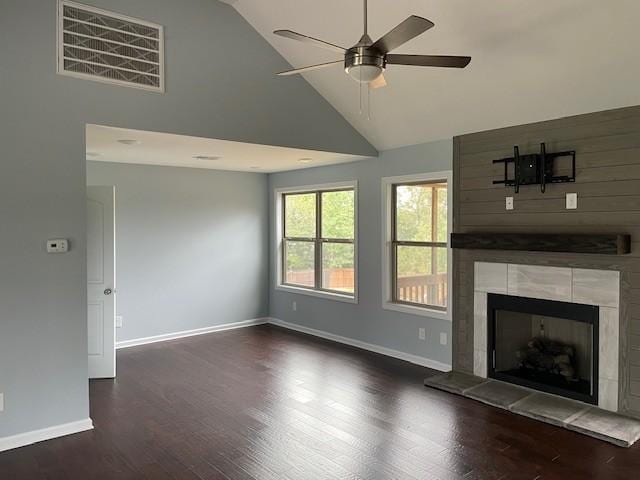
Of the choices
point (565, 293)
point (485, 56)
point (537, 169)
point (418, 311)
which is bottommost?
point (418, 311)

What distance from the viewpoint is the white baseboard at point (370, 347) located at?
511 cm

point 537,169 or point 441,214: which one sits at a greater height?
point 537,169

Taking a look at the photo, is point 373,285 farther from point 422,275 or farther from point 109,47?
point 109,47

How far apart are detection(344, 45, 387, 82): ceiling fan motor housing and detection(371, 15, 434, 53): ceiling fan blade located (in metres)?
0.04

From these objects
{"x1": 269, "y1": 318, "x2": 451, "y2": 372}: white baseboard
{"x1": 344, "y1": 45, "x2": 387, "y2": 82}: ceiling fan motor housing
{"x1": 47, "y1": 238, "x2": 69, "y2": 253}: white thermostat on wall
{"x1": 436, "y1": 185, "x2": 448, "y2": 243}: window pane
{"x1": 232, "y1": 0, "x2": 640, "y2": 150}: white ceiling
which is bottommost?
{"x1": 269, "y1": 318, "x2": 451, "y2": 372}: white baseboard

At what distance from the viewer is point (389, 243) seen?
223 inches

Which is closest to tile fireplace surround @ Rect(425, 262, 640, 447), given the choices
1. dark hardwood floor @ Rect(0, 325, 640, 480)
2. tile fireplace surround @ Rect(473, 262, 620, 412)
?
tile fireplace surround @ Rect(473, 262, 620, 412)

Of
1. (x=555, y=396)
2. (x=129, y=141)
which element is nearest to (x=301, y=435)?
(x=555, y=396)

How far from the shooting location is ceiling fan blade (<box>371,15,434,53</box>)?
7.46 ft

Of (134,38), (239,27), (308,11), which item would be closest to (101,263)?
(134,38)

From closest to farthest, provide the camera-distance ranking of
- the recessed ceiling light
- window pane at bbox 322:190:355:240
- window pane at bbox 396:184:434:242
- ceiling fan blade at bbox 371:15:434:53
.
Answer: ceiling fan blade at bbox 371:15:434:53
the recessed ceiling light
window pane at bbox 396:184:434:242
window pane at bbox 322:190:355:240

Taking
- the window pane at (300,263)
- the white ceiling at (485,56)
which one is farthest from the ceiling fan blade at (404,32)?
the window pane at (300,263)

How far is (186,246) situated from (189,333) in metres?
1.18

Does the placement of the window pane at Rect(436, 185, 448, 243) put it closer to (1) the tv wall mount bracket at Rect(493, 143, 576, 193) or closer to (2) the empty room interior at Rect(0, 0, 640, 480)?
(2) the empty room interior at Rect(0, 0, 640, 480)
